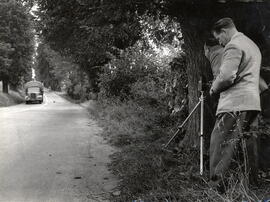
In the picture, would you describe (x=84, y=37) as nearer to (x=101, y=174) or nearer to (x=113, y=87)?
(x=113, y=87)

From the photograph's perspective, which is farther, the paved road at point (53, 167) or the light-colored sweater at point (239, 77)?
the paved road at point (53, 167)

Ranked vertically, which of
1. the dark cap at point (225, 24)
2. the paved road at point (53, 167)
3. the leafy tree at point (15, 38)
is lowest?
the paved road at point (53, 167)

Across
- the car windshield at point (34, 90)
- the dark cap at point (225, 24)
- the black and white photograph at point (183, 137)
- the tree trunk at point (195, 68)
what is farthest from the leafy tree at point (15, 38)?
the dark cap at point (225, 24)

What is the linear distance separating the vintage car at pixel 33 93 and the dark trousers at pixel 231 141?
37.8 metres

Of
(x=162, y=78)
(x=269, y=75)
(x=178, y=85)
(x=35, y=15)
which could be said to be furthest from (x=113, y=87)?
(x=269, y=75)

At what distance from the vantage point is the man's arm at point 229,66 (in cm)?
411

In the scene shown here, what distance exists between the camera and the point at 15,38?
38438 mm

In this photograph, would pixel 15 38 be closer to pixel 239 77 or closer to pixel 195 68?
pixel 195 68

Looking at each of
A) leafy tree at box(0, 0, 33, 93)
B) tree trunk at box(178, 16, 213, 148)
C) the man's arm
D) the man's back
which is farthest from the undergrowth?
leafy tree at box(0, 0, 33, 93)

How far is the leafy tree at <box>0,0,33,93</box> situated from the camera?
122 ft

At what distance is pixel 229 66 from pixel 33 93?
38.7 meters

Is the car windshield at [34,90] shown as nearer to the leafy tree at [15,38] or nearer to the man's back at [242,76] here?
the leafy tree at [15,38]

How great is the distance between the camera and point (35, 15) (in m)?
24.2

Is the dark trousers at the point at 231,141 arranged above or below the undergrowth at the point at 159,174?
above
